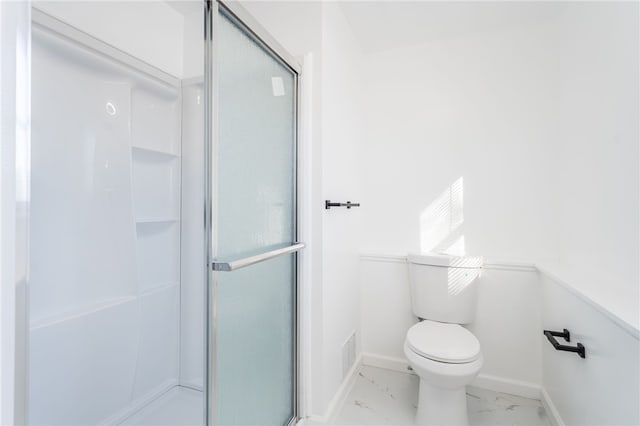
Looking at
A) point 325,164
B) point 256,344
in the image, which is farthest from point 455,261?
point 256,344

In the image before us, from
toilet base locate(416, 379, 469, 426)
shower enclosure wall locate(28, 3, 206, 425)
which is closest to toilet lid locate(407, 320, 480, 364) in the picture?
toilet base locate(416, 379, 469, 426)

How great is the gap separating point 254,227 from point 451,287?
128cm

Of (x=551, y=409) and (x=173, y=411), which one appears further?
(x=173, y=411)

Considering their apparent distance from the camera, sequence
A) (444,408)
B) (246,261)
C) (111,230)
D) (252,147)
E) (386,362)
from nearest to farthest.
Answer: (246,261) → (252,147) → (444,408) → (111,230) → (386,362)

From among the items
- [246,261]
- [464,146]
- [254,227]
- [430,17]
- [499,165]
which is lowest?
[246,261]

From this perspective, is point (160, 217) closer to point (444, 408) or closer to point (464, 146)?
point (444, 408)

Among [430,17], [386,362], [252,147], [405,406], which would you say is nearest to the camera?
[252,147]

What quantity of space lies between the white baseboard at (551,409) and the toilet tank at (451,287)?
54 centimetres

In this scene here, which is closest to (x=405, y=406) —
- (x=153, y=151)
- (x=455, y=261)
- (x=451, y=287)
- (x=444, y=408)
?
(x=444, y=408)

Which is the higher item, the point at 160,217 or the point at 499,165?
the point at 499,165

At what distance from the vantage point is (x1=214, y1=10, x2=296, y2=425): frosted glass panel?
101cm

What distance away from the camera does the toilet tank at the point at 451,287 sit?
184cm

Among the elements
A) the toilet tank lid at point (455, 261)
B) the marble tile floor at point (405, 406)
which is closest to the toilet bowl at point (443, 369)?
the marble tile floor at point (405, 406)

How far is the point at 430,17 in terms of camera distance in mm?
1860
